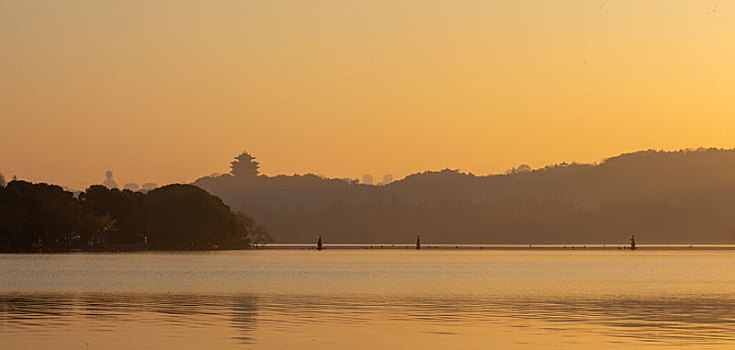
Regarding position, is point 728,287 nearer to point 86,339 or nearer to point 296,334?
point 296,334

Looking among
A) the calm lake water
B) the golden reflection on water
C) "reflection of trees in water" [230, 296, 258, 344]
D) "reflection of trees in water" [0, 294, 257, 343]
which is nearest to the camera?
the golden reflection on water

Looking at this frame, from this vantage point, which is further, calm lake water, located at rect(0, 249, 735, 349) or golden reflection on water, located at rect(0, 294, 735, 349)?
calm lake water, located at rect(0, 249, 735, 349)

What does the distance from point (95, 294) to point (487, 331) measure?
138ft

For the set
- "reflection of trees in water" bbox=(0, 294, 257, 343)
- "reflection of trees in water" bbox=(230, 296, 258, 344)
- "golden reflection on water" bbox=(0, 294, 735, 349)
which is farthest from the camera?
"reflection of trees in water" bbox=(0, 294, 257, 343)

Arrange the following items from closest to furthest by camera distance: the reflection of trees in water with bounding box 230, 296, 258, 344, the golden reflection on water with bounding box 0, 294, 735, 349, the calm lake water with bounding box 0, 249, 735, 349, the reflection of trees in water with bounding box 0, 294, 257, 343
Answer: the golden reflection on water with bounding box 0, 294, 735, 349 → the calm lake water with bounding box 0, 249, 735, 349 → the reflection of trees in water with bounding box 230, 296, 258, 344 → the reflection of trees in water with bounding box 0, 294, 257, 343

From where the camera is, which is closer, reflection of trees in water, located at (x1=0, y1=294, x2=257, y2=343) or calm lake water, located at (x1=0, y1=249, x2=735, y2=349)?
calm lake water, located at (x1=0, y1=249, x2=735, y2=349)

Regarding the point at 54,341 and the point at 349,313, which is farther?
the point at 349,313

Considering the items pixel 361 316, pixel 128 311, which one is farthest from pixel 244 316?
pixel 128 311

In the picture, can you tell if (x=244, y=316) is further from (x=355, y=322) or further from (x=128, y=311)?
(x=128, y=311)

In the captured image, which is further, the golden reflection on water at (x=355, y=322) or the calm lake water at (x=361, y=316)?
the calm lake water at (x=361, y=316)

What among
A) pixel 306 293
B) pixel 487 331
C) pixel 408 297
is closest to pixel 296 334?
pixel 487 331

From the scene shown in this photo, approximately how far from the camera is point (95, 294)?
86750 mm

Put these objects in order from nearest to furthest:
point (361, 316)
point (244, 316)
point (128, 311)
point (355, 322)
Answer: point (355, 322) < point (244, 316) < point (361, 316) < point (128, 311)

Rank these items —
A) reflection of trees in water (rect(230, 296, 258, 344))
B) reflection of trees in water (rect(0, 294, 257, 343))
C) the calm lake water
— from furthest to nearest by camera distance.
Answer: reflection of trees in water (rect(0, 294, 257, 343)), reflection of trees in water (rect(230, 296, 258, 344)), the calm lake water
